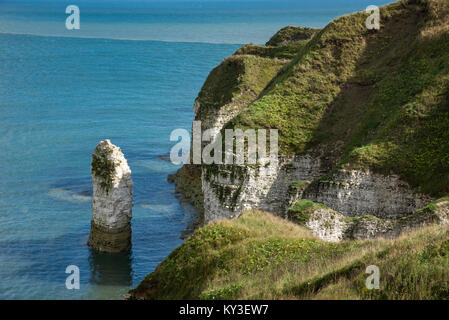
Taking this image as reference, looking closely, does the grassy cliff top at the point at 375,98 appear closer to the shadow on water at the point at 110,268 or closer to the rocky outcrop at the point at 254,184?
the rocky outcrop at the point at 254,184

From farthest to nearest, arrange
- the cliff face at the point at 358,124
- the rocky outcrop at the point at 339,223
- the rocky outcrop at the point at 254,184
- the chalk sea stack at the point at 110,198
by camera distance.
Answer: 1. the chalk sea stack at the point at 110,198
2. the rocky outcrop at the point at 254,184
3. the cliff face at the point at 358,124
4. the rocky outcrop at the point at 339,223

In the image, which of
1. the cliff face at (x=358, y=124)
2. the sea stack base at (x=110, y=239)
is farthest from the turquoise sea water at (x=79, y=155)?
the cliff face at (x=358, y=124)

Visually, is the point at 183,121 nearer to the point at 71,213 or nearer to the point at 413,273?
the point at 71,213

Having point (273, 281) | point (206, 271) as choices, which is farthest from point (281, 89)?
point (273, 281)

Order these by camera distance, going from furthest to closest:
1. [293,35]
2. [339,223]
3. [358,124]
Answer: [293,35] → [358,124] → [339,223]

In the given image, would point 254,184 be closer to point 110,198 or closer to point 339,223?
point 339,223

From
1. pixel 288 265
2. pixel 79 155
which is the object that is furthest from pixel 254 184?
pixel 79 155
